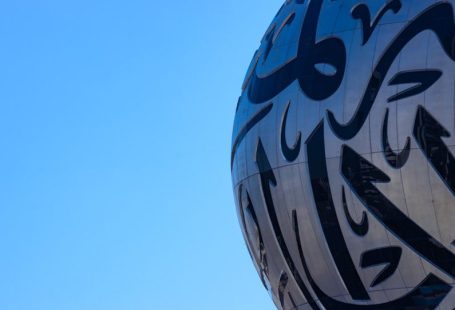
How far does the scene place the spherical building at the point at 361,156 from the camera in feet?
107

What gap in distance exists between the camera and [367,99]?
1305 inches

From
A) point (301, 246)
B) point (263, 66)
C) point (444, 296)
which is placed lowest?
point (444, 296)

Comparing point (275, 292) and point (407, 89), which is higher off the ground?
point (407, 89)

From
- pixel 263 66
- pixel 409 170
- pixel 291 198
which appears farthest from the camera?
pixel 263 66

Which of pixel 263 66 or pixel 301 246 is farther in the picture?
pixel 263 66

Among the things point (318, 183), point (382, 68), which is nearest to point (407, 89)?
point (382, 68)

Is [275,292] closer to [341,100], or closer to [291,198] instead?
[291,198]

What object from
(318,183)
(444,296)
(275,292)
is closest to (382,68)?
(318,183)

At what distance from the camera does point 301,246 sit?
34938 mm

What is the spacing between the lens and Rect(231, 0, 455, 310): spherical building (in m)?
32.5

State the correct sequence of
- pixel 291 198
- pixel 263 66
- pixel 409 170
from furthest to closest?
pixel 263 66
pixel 291 198
pixel 409 170

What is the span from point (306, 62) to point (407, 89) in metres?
3.41

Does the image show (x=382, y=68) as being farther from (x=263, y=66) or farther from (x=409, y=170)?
(x=263, y=66)

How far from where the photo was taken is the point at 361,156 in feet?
109
